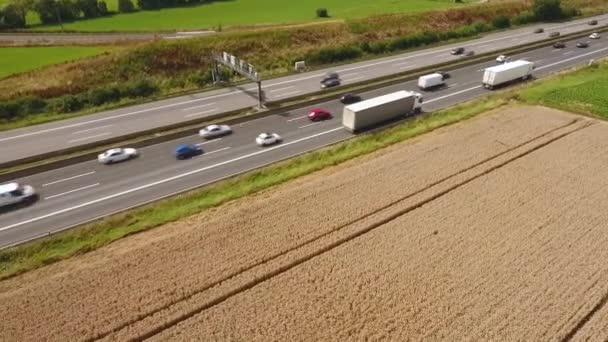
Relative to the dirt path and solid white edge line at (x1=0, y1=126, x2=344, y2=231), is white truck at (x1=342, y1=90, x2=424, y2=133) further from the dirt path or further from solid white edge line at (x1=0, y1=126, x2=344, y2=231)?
the dirt path

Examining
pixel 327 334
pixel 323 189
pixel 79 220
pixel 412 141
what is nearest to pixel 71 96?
pixel 79 220

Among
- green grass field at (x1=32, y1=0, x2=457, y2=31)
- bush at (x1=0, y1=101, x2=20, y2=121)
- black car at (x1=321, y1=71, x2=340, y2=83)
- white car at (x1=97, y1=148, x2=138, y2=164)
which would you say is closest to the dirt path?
white car at (x1=97, y1=148, x2=138, y2=164)

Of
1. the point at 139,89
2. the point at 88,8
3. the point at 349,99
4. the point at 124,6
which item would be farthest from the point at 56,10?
the point at 349,99

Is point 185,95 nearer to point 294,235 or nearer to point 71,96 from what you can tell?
point 71,96

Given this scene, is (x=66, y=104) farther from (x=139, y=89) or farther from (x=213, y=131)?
(x=213, y=131)

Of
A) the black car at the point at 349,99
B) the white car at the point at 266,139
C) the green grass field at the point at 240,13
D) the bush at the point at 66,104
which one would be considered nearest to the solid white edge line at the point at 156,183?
the white car at the point at 266,139

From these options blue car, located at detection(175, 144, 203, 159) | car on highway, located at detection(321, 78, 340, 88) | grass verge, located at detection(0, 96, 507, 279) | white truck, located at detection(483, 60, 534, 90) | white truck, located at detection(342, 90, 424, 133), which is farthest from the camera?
car on highway, located at detection(321, 78, 340, 88)

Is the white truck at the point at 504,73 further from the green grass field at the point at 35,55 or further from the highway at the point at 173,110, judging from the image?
the green grass field at the point at 35,55
